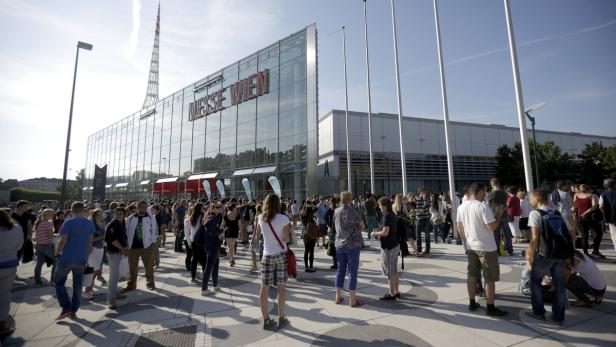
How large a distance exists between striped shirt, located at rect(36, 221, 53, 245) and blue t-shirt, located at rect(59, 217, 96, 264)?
9.26 ft

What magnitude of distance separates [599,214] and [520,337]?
643 cm

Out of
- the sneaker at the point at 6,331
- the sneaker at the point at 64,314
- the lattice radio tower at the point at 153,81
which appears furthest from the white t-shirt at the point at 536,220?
the lattice radio tower at the point at 153,81

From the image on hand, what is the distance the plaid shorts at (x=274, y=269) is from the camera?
13.8 feet

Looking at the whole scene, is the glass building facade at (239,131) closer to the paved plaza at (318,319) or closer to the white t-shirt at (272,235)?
the paved plaza at (318,319)

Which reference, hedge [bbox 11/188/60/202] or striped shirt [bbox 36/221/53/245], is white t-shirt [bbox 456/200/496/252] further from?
hedge [bbox 11/188/60/202]

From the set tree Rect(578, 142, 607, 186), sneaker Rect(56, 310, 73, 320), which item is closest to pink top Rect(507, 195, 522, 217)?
sneaker Rect(56, 310, 73, 320)

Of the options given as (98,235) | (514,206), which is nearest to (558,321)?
(514,206)

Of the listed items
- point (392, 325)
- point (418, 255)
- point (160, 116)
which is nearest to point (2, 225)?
point (392, 325)

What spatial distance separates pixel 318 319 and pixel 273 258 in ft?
3.97

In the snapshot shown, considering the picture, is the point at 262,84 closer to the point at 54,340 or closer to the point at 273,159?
the point at 273,159

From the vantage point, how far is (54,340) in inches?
162

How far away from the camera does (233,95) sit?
3091cm

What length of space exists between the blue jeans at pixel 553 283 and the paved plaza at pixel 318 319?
22cm

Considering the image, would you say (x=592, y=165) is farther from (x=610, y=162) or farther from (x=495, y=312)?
(x=495, y=312)
